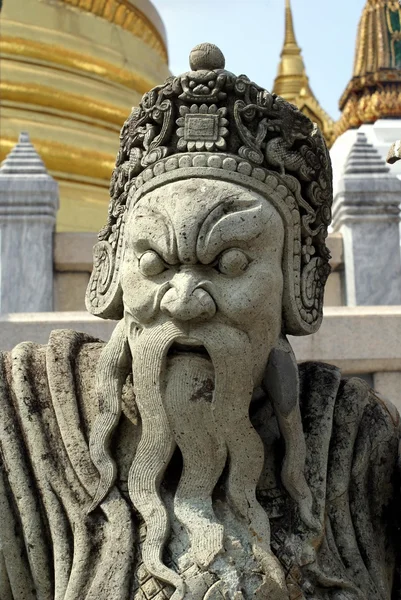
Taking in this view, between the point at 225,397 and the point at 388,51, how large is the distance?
446 inches

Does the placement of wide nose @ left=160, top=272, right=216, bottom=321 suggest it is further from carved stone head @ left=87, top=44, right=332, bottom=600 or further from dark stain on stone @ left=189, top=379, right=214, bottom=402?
dark stain on stone @ left=189, top=379, right=214, bottom=402

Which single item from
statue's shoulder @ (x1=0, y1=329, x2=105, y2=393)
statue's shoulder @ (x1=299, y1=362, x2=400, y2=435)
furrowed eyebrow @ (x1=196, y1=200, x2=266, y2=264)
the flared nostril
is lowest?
statue's shoulder @ (x1=299, y1=362, x2=400, y2=435)

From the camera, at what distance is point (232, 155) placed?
11.5 feet

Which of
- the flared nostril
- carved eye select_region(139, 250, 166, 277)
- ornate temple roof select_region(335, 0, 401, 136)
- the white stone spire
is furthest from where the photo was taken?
ornate temple roof select_region(335, 0, 401, 136)

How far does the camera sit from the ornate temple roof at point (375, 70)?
12.9 m

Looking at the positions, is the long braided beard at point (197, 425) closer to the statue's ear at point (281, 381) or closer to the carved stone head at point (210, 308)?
the carved stone head at point (210, 308)

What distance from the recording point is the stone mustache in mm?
3256

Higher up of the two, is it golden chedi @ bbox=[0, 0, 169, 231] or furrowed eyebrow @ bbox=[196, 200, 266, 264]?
golden chedi @ bbox=[0, 0, 169, 231]

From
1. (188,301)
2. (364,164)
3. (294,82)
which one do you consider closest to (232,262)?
(188,301)

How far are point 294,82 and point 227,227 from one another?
17.9m

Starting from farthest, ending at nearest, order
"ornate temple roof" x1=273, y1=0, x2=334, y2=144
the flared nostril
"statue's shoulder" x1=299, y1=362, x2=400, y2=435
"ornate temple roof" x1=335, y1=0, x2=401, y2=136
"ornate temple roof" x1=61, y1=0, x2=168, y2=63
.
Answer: "ornate temple roof" x1=273, y1=0, x2=334, y2=144, "ornate temple roof" x1=61, y1=0, x2=168, y2=63, "ornate temple roof" x1=335, y1=0, x2=401, y2=136, "statue's shoulder" x1=299, y1=362, x2=400, y2=435, the flared nostril

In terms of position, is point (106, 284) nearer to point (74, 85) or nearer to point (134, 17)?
point (74, 85)

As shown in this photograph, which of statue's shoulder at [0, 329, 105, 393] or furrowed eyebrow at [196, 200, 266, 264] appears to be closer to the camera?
furrowed eyebrow at [196, 200, 266, 264]

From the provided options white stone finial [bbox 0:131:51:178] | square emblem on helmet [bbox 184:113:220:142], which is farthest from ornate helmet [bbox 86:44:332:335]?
white stone finial [bbox 0:131:51:178]
